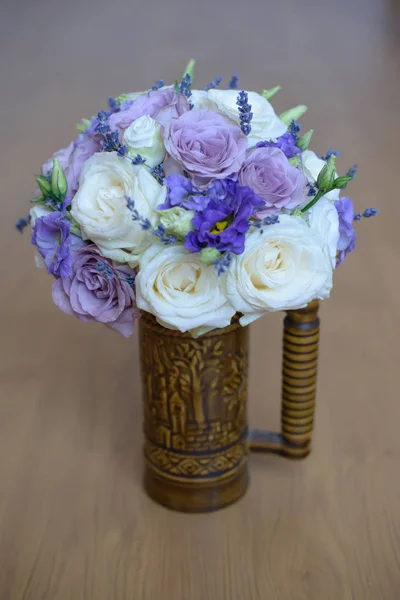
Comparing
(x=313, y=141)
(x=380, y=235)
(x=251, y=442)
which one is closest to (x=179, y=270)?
(x=251, y=442)

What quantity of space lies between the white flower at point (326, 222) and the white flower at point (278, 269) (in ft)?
0.09

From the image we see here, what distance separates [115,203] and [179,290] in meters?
0.14

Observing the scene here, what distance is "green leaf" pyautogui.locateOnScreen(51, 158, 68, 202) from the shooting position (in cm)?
114

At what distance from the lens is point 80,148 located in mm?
1205

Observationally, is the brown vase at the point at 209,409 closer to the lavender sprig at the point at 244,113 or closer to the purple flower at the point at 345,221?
the purple flower at the point at 345,221

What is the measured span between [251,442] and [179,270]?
48 cm

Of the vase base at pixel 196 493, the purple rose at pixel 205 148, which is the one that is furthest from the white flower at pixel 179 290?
the vase base at pixel 196 493

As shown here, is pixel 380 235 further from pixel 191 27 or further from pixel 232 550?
pixel 191 27

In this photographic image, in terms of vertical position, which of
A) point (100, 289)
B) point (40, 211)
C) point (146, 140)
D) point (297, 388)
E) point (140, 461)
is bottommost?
point (140, 461)

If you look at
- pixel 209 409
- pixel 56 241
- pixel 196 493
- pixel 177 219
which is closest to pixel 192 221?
pixel 177 219

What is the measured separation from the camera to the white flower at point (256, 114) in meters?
1.15

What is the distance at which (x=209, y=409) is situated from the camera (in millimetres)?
1311

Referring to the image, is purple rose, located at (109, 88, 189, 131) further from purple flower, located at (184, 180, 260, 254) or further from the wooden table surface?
the wooden table surface

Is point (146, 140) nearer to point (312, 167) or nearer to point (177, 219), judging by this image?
point (177, 219)
